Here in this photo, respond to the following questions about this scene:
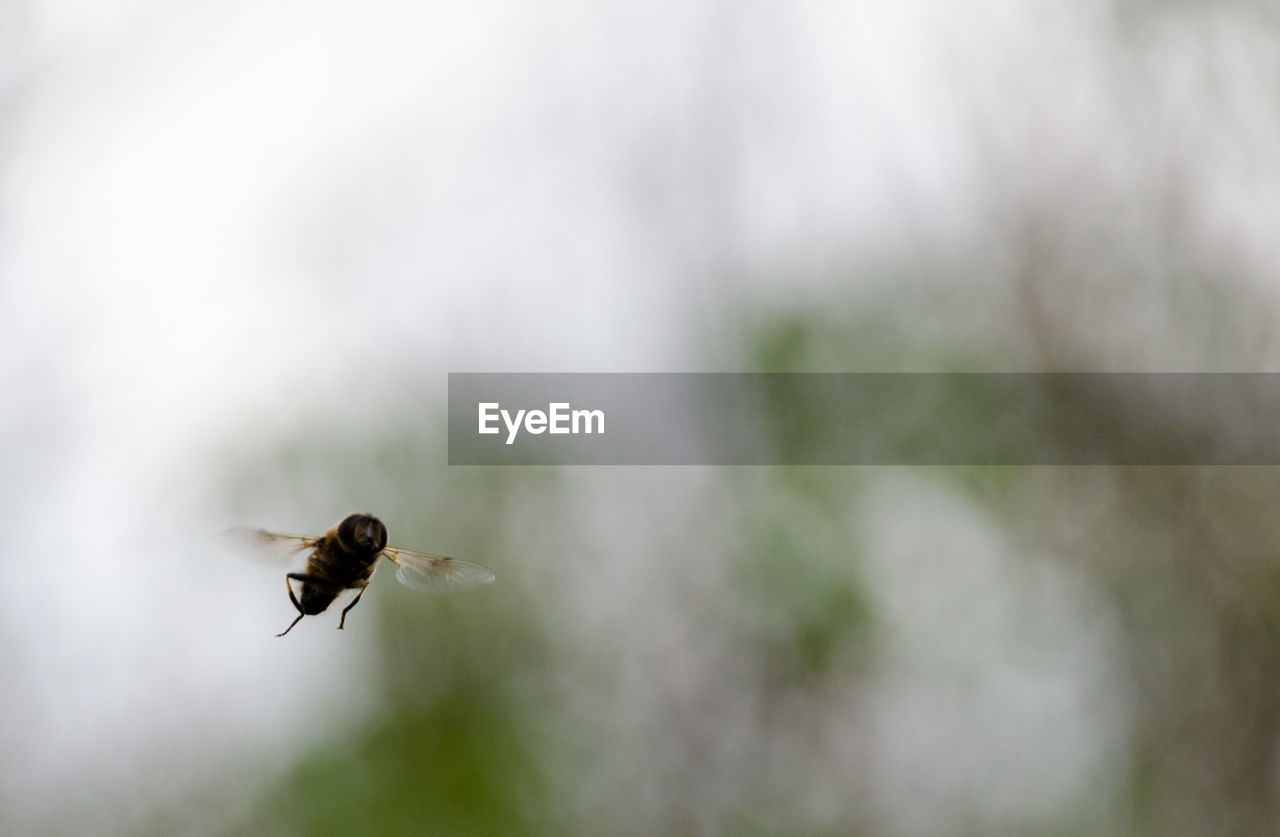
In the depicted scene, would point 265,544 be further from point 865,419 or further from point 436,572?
point 865,419

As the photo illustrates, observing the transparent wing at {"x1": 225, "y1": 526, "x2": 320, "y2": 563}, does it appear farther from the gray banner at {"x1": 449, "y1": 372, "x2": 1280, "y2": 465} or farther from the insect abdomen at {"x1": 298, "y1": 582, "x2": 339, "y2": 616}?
the gray banner at {"x1": 449, "y1": 372, "x2": 1280, "y2": 465}

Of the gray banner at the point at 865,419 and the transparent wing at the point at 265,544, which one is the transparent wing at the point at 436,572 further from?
the gray banner at the point at 865,419

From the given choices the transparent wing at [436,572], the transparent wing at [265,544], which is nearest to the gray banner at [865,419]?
the transparent wing at [436,572]

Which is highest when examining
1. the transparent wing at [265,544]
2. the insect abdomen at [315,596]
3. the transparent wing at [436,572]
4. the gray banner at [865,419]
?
the gray banner at [865,419]

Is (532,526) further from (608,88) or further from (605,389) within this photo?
(608,88)

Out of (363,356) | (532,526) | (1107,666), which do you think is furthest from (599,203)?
(1107,666)
